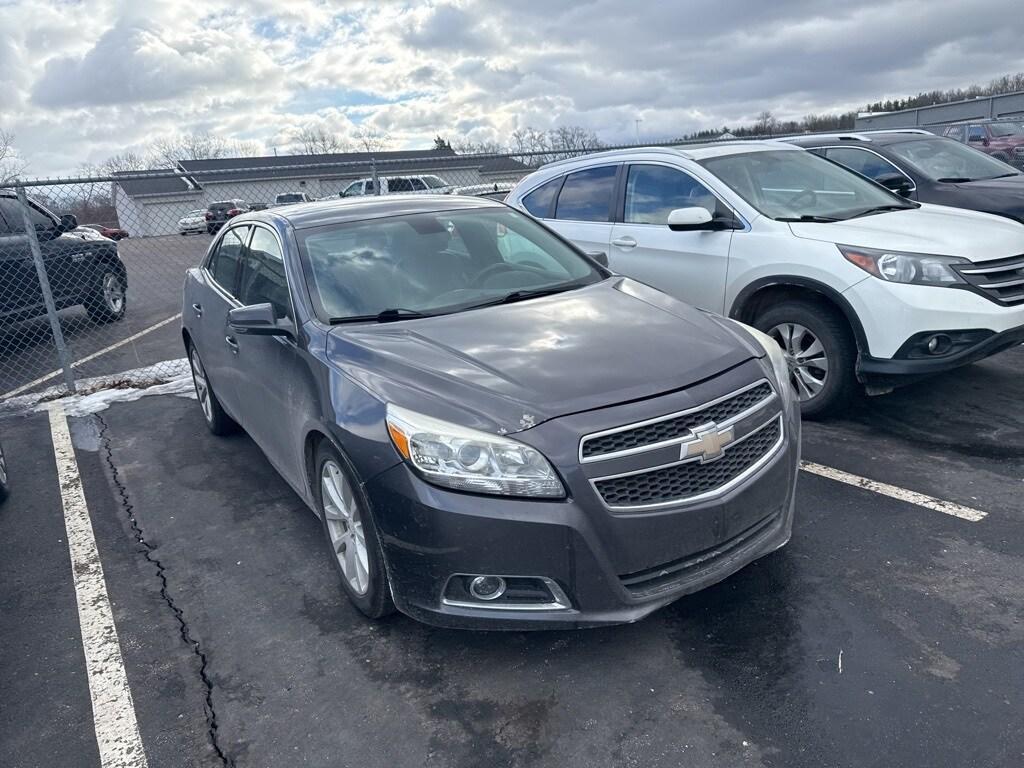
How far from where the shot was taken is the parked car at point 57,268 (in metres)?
8.55

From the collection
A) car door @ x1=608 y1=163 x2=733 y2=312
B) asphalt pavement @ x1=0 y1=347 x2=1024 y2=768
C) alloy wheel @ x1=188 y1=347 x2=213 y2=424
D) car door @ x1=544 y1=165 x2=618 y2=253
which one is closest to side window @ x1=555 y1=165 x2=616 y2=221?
car door @ x1=544 y1=165 x2=618 y2=253

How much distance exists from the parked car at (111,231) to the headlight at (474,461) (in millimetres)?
10443

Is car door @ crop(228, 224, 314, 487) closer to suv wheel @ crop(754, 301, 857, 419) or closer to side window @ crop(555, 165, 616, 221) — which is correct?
side window @ crop(555, 165, 616, 221)

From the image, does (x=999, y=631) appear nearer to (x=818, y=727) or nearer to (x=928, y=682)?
(x=928, y=682)

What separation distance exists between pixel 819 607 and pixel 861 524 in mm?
817

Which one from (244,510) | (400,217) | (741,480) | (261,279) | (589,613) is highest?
(400,217)

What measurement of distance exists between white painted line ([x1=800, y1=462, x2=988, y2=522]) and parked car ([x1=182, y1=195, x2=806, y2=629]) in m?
1.17

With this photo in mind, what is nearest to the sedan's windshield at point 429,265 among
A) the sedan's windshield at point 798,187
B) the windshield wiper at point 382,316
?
the windshield wiper at point 382,316

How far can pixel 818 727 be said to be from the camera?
251 centimetres

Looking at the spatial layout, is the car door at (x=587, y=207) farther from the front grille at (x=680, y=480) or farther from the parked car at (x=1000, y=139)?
the parked car at (x=1000, y=139)

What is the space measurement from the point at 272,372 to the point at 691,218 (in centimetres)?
301

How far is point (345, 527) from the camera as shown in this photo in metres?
3.35

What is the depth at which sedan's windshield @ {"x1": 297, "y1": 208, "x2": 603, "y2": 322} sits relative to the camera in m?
3.77

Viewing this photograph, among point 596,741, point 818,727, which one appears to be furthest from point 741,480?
point 596,741
